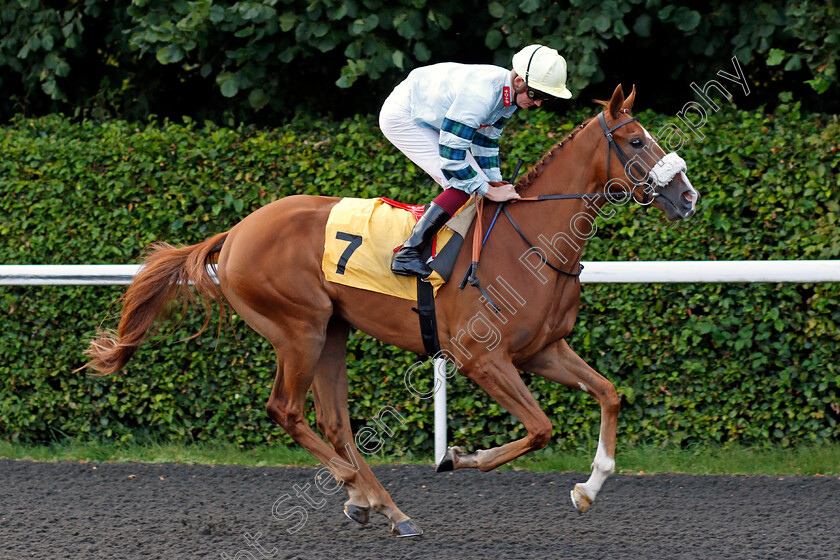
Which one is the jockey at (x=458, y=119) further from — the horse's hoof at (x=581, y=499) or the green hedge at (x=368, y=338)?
the horse's hoof at (x=581, y=499)

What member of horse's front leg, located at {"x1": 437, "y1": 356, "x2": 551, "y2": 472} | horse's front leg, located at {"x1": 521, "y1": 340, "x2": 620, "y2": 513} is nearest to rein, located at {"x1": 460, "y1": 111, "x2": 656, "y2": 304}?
horse's front leg, located at {"x1": 437, "y1": 356, "x2": 551, "y2": 472}

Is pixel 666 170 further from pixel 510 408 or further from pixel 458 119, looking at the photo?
pixel 510 408

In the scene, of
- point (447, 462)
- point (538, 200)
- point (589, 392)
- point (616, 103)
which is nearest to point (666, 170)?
point (616, 103)

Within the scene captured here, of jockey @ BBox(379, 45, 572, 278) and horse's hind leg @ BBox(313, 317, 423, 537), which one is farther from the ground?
jockey @ BBox(379, 45, 572, 278)

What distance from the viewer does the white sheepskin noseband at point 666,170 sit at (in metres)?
3.64

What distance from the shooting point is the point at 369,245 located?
160 inches

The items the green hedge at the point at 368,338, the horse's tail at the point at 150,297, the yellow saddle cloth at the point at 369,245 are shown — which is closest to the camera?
the yellow saddle cloth at the point at 369,245

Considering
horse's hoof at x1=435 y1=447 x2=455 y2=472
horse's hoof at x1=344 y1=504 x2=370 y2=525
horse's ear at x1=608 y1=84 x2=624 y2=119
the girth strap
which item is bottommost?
horse's hoof at x1=344 y1=504 x2=370 y2=525

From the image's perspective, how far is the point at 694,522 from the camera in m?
4.02

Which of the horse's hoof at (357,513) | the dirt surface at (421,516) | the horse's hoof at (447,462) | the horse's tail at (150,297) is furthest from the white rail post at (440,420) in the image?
the horse's tail at (150,297)

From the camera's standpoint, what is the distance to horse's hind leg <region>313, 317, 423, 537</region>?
4051mm

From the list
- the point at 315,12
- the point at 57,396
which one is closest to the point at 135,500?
the point at 57,396

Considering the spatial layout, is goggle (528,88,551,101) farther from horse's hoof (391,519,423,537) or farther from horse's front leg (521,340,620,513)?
horse's hoof (391,519,423,537)

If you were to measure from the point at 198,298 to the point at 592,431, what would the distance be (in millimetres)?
2401
